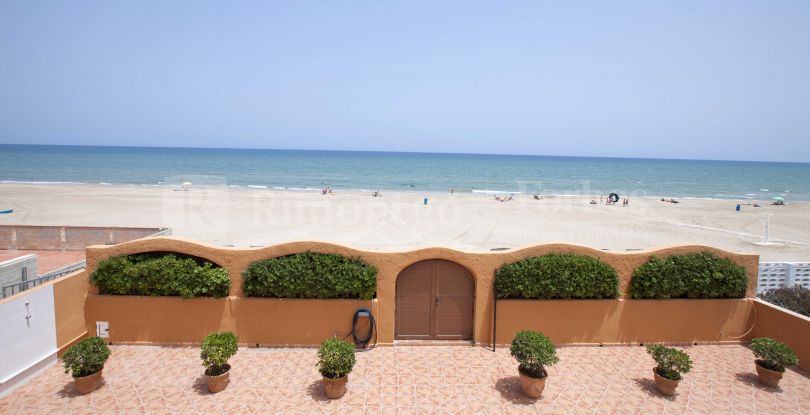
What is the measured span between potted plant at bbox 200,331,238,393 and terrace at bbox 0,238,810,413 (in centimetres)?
45

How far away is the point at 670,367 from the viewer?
25.6ft

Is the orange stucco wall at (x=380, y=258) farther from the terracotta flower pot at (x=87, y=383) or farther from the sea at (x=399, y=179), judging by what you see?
the sea at (x=399, y=179)

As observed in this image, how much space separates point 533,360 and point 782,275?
932 centimetres

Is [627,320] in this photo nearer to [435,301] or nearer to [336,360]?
[435,301]

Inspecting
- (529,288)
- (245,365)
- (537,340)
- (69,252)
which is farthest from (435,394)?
(69,252)

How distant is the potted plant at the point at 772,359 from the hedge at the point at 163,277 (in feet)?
35.5

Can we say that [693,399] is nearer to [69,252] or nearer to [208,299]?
[208,299]

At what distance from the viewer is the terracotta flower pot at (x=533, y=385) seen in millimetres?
7602

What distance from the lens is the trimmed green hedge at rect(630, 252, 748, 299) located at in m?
9.53

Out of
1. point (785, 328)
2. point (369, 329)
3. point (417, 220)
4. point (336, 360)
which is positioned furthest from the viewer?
point (417, 220)

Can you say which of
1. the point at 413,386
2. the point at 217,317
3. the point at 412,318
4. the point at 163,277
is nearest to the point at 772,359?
the point at 413,386

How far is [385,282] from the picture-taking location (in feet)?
30.7

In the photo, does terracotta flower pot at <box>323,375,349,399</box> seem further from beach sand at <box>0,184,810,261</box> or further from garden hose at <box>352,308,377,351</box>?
beach sand at <box>0,184,810,261</box>

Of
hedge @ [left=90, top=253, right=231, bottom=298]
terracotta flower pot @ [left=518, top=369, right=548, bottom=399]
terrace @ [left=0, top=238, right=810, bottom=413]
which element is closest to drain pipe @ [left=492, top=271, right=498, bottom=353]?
terrace @ [left=0, top=238, right=810, bottom=413]
